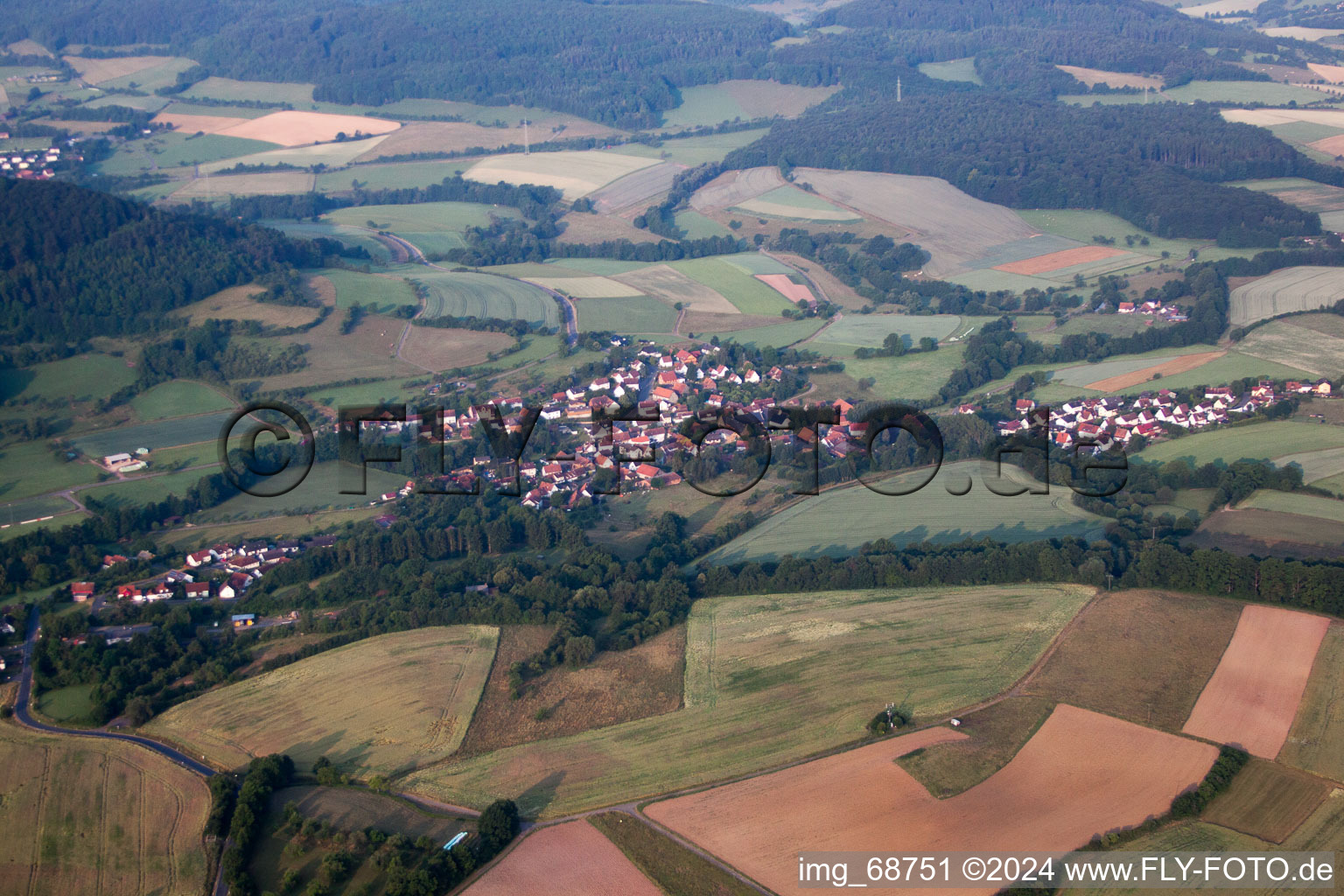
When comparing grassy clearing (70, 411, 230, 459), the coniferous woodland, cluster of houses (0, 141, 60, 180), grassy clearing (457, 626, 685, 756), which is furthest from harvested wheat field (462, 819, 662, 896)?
cluster of houses (0, 141, 60, 180)

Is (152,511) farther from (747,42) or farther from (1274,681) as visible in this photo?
(747,42)

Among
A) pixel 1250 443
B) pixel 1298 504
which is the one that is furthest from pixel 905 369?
→ pixel 1298 504

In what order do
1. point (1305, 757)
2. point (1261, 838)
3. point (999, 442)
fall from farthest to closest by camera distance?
point (999, 442)
point (1305, 757)
point (1261, 838)

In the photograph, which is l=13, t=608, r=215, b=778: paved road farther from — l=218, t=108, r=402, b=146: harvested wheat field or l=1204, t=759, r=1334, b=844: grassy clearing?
l=218, t=108, r=402, b=146: harvested wheat field

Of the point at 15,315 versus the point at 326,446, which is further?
the point at 15,315

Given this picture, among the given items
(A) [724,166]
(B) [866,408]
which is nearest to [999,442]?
(B) [866,408]

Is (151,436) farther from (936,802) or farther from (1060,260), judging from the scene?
(1060,260)
